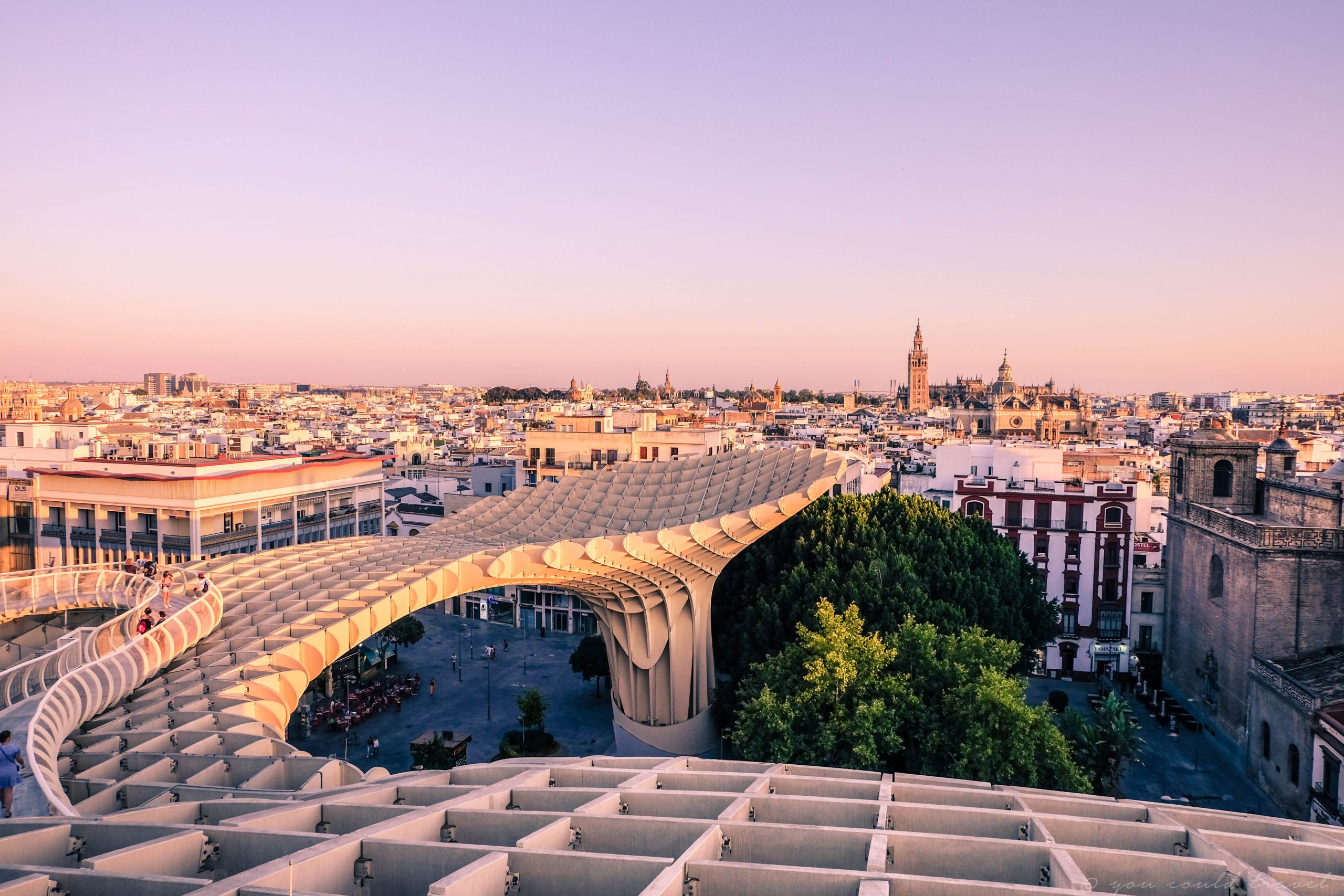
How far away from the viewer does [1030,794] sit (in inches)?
487

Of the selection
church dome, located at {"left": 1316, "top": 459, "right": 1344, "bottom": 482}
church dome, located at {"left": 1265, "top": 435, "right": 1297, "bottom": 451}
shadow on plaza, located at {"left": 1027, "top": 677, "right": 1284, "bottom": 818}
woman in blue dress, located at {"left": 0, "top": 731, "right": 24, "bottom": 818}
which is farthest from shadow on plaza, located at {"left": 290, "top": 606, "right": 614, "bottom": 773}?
church dome, located at {"left": 1265, "top": 435, "right": 1297, "bottom": 451}

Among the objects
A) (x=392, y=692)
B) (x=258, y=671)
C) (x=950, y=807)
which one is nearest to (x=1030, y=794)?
(x=950, y=807)

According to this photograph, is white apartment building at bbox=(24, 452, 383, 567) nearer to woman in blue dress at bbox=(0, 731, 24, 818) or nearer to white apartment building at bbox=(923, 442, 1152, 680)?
woman in blue dress at bbox=(0, 731, 24, 818)

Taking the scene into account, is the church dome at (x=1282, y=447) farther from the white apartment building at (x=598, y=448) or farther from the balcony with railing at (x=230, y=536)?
the balcony with railing at (x=230, y=536)

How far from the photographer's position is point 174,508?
1492 inches

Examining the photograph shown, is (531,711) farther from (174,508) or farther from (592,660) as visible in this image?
(174,508)

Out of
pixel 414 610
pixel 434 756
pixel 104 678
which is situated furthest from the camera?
pixel 434 756

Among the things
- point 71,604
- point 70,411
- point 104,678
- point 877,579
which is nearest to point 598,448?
point 877,579

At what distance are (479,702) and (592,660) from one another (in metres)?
5.04

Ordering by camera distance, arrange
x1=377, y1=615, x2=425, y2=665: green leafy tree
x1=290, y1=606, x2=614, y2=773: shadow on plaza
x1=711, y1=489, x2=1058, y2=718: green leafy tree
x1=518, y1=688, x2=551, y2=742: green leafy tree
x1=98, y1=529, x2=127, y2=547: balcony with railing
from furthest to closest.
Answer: x1=377, y1=615, x2=425, y2=665: green leafy tree, x1=98, y1=529, x2=127, y2=547: balcony with railing, x1=290, y1=606, x2=614, y2=773: shadow on plaza, x1=518, y1=688, x2=551, y2=742: green leafy tree, x1=711, y1=489, x2=1058, y2=718: green leafy tree

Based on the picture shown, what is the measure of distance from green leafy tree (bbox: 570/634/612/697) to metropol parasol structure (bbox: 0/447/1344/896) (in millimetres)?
12974

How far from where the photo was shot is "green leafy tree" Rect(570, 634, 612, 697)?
35.7 m

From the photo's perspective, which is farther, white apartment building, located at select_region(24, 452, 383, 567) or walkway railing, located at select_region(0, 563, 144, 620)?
white apartment building, located at select_region(24, 452, 383, 567)

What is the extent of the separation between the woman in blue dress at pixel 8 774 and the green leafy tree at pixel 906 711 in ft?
47.5
